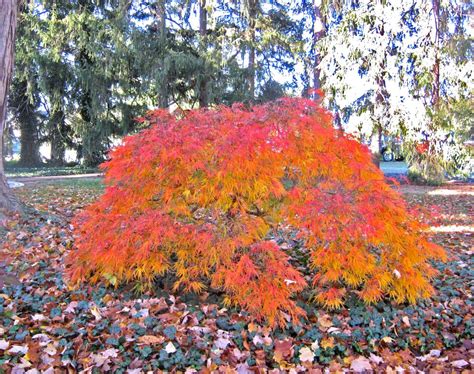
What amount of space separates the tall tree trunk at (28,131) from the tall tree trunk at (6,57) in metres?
15.6

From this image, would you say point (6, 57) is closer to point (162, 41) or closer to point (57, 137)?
point (162, 41)

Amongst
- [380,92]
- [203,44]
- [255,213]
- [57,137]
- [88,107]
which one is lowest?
[255,213]

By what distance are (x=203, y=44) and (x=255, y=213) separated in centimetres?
1337

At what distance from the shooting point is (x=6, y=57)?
652cm

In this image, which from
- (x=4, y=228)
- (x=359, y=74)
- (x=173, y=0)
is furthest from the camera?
(x=173, y=0)

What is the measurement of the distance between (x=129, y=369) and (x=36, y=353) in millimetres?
653

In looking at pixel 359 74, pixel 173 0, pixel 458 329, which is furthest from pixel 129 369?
pixel 173 0

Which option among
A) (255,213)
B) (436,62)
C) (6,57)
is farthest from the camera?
(436,62)

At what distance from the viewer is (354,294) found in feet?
12.7

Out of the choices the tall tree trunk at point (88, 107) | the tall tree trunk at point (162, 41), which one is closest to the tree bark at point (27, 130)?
the tall tree trunk at point (88, 107)

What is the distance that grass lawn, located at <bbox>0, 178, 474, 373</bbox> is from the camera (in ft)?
9.61

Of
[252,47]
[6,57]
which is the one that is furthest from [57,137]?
[6,57]

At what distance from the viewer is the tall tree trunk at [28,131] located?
21070mm

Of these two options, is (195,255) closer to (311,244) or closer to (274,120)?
(311,244)
